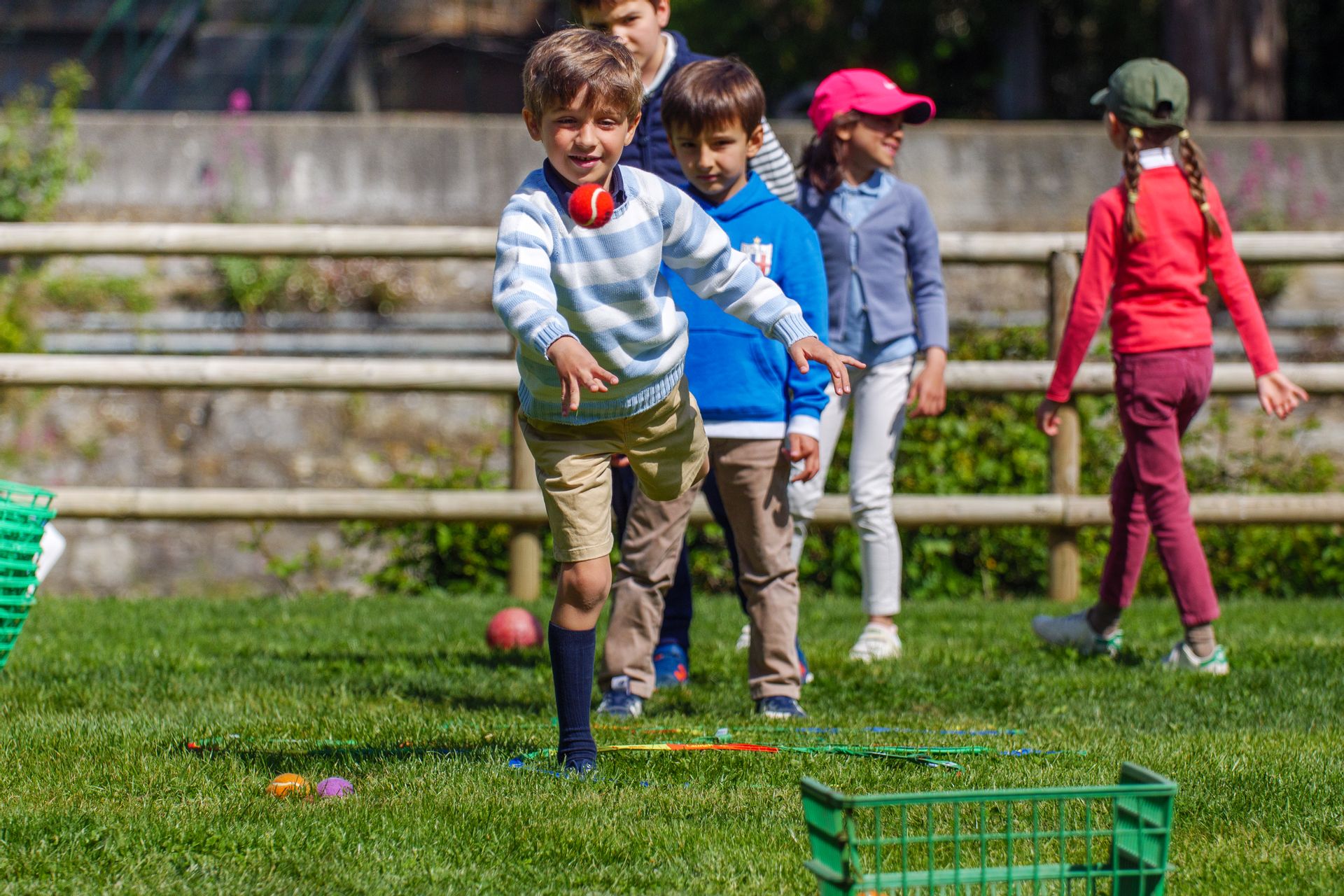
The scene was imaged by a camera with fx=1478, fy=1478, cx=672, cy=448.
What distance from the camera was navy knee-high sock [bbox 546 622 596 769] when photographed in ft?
9.95

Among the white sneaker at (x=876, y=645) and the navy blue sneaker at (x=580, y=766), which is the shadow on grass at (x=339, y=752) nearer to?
the navy blue sneaker at (x=580, y=766)

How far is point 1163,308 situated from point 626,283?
205 cm

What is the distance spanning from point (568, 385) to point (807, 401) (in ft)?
4.23

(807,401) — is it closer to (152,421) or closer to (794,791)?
(794,791)

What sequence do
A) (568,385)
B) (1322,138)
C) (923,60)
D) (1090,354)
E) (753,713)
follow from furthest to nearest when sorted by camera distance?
(923,60)
(1322,138)
(1090,354)
(753,713)
(568,385)

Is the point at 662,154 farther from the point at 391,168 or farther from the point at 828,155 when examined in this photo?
the point at 391,168

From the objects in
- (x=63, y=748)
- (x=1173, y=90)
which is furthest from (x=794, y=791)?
(x=1173, y=90)

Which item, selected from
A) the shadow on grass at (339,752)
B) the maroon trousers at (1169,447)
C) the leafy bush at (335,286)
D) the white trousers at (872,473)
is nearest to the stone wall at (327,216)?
the leafy bush at (335,286)

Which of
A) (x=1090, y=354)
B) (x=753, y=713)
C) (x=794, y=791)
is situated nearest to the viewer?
(x=794, y=791)

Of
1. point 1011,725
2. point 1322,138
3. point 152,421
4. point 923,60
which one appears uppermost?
point 923,60

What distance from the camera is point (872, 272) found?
178 inches

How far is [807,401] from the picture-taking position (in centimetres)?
378

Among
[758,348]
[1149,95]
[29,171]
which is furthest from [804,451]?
[29,171]

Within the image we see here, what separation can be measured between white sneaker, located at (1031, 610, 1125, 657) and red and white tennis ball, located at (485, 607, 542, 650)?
5.44 ft
